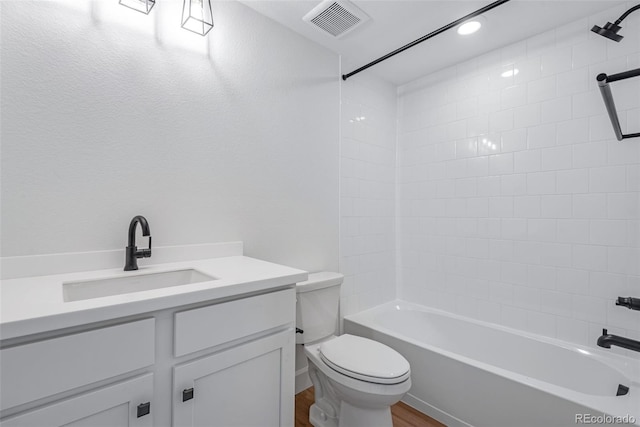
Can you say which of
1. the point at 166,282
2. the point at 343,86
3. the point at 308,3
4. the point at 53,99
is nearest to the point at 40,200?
the point at 53,99

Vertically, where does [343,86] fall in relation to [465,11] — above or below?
below

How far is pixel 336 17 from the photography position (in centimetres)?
172

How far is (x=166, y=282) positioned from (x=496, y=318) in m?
2.20

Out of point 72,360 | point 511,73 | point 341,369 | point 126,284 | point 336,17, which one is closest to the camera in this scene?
point 72,360

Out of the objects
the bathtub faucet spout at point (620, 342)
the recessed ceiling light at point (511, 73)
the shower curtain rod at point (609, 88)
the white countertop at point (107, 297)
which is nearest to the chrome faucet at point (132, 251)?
the white countertop at point (107, 297)

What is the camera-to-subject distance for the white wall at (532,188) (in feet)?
5.63

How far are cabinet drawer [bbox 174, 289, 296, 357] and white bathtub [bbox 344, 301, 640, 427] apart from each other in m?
1.12

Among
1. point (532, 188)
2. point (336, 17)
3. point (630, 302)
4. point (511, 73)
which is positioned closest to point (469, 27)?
point (511, 73)

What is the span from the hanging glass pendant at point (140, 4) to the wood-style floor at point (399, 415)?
2.24m

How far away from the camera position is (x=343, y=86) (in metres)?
2.32

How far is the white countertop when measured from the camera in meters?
0.69

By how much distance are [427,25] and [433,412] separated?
243 cm

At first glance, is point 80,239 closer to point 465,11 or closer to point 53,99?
point 53,99

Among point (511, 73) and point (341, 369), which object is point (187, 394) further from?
point (511, 73)
